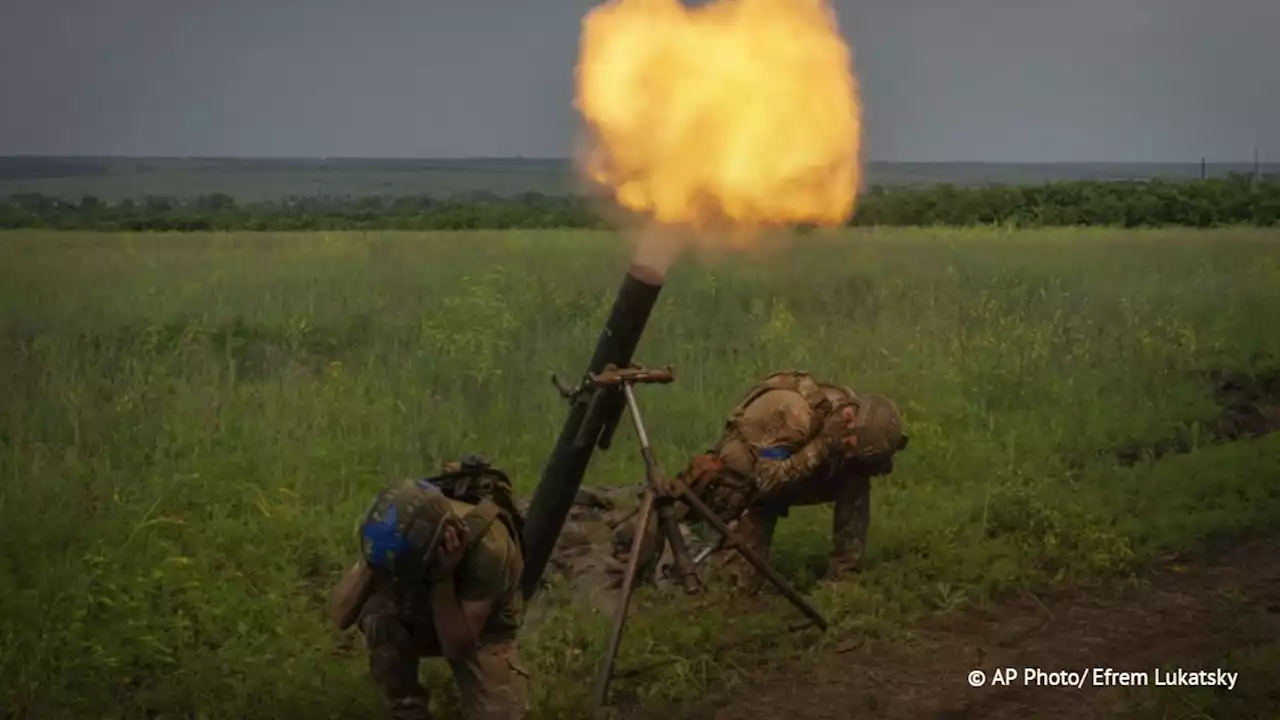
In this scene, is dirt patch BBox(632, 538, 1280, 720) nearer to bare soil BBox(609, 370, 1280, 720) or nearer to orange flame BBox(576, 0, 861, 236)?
bare soil BBox(609, 370, 1280, 720)

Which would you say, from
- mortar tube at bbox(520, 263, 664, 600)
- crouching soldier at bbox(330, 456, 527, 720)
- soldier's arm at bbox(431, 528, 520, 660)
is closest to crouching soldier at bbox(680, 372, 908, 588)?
mortar tube at bbox(520, 263, 664, 600)

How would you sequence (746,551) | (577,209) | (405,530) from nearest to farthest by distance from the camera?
(405,530)
(746,551)
(577,209)

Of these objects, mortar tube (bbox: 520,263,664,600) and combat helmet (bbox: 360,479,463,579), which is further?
mortar tube (bbox: 520,263,664,600)

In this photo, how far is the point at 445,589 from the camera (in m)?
4.41

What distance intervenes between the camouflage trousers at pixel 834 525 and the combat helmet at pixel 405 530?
8.42 ft

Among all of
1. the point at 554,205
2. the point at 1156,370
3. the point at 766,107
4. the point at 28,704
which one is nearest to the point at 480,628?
the point at 28,704

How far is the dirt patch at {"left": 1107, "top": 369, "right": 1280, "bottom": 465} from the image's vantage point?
9273 millimetres

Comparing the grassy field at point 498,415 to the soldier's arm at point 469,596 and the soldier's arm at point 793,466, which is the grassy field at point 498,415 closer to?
the soldier's arm at point 793,466

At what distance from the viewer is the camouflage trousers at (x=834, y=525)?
6.74 metres

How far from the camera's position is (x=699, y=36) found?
227 inches

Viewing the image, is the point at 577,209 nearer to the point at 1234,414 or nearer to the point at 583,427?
the point at 583,427

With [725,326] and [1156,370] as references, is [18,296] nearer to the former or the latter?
[725,326]

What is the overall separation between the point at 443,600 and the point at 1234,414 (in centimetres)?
750

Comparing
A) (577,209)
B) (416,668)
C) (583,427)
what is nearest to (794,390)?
(583,427)
